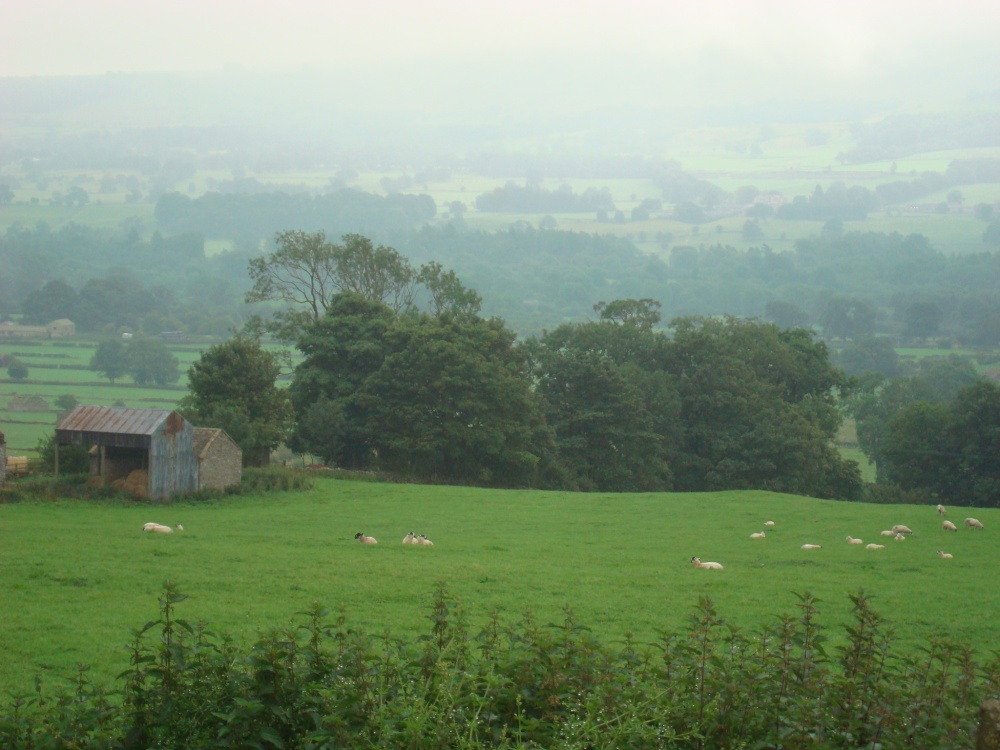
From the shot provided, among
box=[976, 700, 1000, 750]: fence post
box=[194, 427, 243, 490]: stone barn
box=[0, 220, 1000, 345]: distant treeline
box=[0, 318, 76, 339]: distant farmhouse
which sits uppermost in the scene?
box=[0, 220, 1000, 345]: distant treeline

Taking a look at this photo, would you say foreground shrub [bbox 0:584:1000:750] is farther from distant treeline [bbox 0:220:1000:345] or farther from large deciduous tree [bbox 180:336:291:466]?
distant treeline [bbox 0:220:1000:345]

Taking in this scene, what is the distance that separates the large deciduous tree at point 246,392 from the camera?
43.5 metres

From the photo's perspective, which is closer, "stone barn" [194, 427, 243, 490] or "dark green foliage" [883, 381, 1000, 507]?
"stone barn" [194, 427, 243, 490]

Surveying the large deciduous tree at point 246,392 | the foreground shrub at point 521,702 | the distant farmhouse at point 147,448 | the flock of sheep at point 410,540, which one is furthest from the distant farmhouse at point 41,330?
the foreground shrub at point 521,702

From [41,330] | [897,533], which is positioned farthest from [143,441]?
[41,330]

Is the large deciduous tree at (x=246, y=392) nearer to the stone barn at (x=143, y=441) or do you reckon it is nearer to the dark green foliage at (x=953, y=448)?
the stone barn at (x=143, y=441)

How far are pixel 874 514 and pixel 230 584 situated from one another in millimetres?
23938

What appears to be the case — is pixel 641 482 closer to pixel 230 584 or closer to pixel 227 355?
pixel 227 355

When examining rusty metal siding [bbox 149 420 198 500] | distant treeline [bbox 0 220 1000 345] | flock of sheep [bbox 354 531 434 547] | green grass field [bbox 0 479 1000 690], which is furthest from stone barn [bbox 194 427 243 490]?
distant treeline [bbox 0 220 1000 345]

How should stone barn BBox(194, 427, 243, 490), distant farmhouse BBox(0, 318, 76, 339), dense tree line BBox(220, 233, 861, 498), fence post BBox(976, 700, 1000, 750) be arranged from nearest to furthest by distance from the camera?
fence post BBox(976, 700, 1000, 750)
stone barn BBox(194, 427, 243, 490)
dense tree line BBox(220, 233, 861, 498)
distant farmhouse BBox(0, 318, 76, 339)

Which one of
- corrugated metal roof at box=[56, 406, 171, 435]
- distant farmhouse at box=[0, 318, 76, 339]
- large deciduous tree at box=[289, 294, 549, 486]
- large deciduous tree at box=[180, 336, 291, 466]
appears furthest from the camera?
distant farmhouse at box=[0, 318, 76, 339]

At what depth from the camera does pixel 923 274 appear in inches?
7662

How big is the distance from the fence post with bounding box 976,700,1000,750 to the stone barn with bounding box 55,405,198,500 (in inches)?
1246

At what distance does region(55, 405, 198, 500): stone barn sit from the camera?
1373 inches
